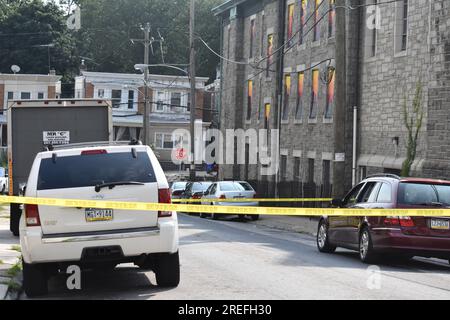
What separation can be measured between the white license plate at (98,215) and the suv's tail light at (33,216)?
0.58 m

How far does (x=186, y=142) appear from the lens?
257 ft

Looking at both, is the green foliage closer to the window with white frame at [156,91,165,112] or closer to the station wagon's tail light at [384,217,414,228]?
the window with white frame at [156,91,165,112]

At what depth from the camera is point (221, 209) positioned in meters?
15.9

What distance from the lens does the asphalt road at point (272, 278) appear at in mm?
11688

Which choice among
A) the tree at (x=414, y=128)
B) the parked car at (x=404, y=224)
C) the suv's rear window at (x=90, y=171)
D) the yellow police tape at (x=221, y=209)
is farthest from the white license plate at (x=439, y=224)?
the tree at (x=414, y=128)

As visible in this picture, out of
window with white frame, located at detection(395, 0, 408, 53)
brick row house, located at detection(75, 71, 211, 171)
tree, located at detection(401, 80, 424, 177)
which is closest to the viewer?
tree, located at detection(401, 80, 424, 177)

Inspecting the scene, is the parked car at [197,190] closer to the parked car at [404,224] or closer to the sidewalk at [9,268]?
the sidewalk at [9,268]

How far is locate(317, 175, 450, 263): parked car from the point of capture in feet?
50.9

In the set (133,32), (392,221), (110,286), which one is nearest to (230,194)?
(392,221)

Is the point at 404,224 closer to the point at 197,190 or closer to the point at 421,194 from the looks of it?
the point at 421,194

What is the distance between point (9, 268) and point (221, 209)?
11.7 feet

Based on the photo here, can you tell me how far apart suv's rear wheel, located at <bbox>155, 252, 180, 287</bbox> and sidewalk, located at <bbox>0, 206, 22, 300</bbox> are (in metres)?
1.83

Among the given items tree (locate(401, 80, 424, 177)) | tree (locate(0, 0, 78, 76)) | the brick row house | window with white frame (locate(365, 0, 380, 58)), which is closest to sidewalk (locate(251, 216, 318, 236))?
tree (locate(401, 80, 424, 177))

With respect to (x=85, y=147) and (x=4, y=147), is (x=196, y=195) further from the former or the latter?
(x=4, y=147)
